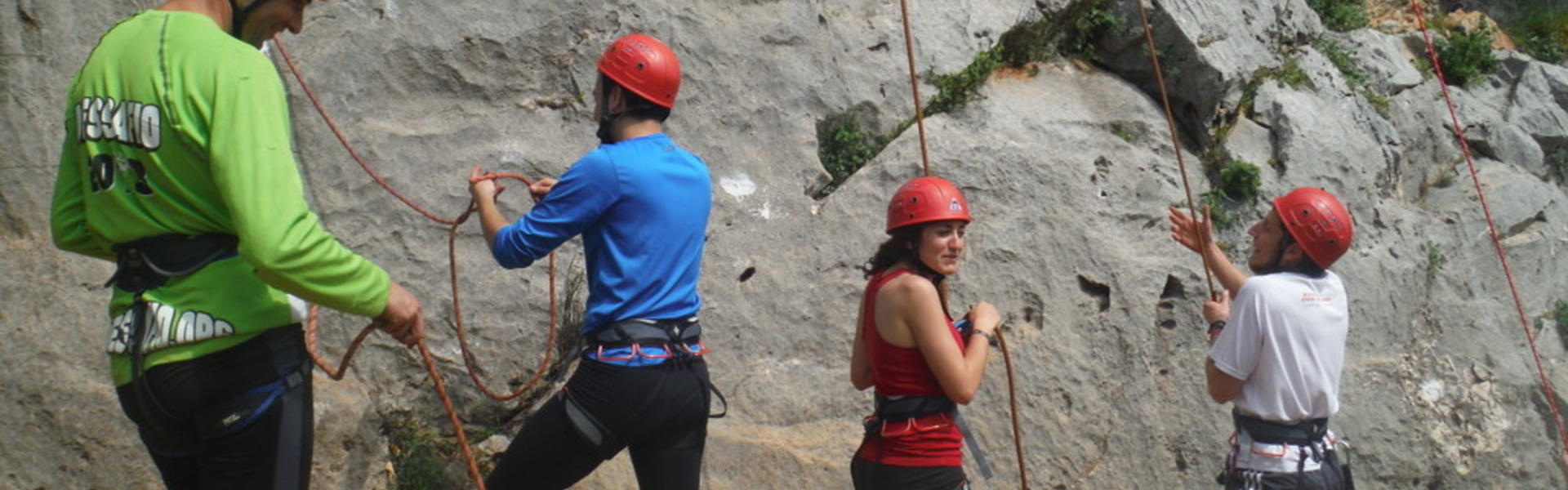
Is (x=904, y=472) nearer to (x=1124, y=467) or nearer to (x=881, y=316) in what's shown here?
(x=881, y=316)

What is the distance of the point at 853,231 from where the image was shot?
20.1ft

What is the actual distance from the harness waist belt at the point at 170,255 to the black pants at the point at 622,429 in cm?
108

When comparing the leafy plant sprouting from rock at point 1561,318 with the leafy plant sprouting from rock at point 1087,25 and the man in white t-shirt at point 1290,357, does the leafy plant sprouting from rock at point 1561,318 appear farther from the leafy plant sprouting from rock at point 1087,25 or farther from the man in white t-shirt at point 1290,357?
the man in white t-shirt at point 1290,357

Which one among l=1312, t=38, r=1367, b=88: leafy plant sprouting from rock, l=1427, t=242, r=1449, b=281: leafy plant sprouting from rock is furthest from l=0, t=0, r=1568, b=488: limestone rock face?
l=1312, t=38, r=1367, b=88: leafy plant sprouting from rock

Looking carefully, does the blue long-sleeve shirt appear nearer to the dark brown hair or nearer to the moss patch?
the dark brown hair

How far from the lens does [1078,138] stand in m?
6.68

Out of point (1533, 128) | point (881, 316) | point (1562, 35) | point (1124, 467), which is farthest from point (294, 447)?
point (1562, 35)

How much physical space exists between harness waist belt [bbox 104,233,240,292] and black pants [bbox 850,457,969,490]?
1781mm

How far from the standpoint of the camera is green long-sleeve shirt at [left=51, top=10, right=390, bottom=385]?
2496 mm

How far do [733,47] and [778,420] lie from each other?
78.9 inches

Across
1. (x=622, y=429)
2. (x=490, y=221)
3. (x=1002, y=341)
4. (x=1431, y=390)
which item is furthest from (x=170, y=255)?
(x=1431, y=390)

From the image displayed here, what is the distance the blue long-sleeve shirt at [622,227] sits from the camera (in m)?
3.42

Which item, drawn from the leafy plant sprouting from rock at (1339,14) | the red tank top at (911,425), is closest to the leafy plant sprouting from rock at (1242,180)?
the leafy plant sprouting from rock at (1339,14)

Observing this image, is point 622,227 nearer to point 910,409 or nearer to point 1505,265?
point 910,409
